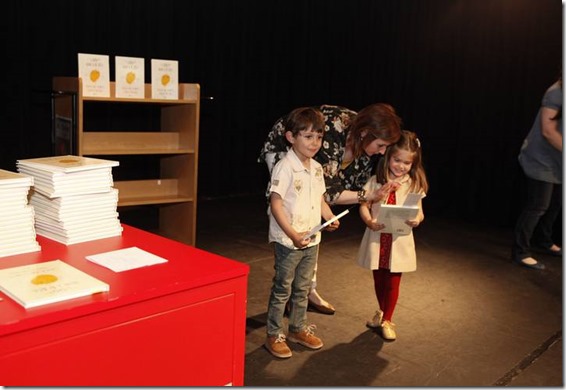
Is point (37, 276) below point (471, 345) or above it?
above

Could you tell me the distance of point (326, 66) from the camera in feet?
24.1

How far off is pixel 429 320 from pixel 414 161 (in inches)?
36.6

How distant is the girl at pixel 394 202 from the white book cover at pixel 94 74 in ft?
6.59

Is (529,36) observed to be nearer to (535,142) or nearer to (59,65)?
(535,142)

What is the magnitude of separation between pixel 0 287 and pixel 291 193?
1.34m

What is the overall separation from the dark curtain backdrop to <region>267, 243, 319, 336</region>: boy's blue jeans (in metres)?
3.43

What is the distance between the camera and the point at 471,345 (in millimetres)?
2957

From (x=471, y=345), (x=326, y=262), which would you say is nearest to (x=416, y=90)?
(x=326, y=262)

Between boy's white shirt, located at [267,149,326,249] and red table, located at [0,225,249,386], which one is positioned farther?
boy's white shirt, located at [267,149,326,249]

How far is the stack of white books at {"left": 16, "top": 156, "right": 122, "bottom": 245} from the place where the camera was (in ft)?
5.94

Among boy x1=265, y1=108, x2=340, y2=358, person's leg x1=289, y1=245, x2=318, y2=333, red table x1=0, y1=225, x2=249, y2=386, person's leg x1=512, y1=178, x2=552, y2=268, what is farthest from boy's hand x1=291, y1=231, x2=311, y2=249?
person's leg x1=512, y1=178, x2=552, y2=268

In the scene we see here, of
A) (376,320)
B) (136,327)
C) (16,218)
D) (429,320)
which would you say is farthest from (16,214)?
(429,320)

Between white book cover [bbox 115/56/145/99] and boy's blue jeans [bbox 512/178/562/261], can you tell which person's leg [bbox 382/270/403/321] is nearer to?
boy's blue jeans [bbox 512/178/562/261]

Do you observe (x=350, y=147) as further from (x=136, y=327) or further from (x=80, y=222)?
(x=136, y=327)
